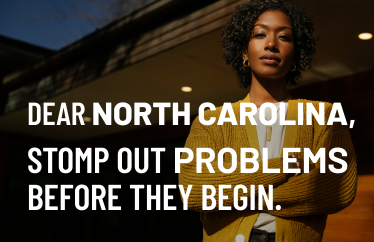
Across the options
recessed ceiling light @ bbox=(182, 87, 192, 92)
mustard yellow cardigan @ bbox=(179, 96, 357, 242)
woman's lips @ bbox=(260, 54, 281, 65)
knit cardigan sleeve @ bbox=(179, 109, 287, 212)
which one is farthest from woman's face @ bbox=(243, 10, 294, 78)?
recessed ceiling light @ bbox=(182, 87, 192, 92)

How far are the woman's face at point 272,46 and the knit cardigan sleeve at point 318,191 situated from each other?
308 mm

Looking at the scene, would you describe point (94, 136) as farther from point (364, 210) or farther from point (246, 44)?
point (246, 44)

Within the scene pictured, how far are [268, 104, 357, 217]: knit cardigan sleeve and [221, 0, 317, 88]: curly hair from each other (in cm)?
37

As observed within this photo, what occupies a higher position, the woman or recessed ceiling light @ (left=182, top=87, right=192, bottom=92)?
recessed ceiling light @ (left=182, top=87, right=192, bottom=92)

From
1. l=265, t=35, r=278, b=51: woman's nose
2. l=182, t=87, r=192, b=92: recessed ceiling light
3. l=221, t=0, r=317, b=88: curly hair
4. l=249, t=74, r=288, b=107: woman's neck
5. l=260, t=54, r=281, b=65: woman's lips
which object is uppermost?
l=182, t=87, r=192, b=92: recessed ceiling light

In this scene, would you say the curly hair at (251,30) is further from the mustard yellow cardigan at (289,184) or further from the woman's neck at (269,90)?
the mustard yellow cardigan at (289,184)

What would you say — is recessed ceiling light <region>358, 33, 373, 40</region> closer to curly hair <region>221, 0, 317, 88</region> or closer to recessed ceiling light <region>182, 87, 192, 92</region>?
curly hair <region>221, 0, 317, 88</region>

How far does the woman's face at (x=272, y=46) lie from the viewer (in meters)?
1.28

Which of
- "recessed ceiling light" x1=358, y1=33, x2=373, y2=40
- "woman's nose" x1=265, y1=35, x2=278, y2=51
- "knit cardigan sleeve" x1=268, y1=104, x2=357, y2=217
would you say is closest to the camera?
"knit cardigan sleeve" x1=268, y1=104, x2=357, y2=217

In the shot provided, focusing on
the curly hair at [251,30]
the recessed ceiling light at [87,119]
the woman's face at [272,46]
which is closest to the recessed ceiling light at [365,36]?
the curly hair at [251,30]

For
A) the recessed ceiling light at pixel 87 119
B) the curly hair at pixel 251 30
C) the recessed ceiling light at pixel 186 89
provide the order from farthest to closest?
1. the recessed ceiling light at pixel 87 119
2. the recessed ceiling light at pixel 186 89
3. the curly hair at pixel 251 30

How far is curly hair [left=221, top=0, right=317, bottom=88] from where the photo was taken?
1.40 meters

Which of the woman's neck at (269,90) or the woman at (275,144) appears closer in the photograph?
the woman at (275,144)

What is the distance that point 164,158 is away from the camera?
6.34 meters
